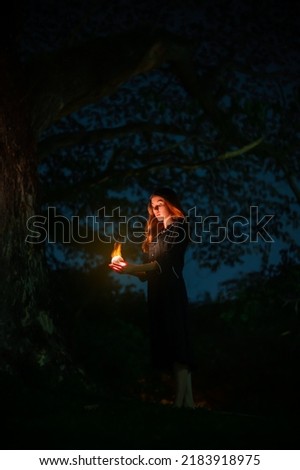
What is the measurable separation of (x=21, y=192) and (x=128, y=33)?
3429 millimetres

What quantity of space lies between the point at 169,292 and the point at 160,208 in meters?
1.04

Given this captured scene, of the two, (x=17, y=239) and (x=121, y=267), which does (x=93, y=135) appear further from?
(x=121, y=267)

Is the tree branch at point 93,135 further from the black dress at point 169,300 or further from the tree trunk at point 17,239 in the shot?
the black dress at point 169,300

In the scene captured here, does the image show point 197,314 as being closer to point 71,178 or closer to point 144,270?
point 71,178

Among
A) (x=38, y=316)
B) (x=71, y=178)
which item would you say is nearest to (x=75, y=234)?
(x=71, y=178)

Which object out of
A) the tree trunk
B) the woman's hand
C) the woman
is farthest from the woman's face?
the tree trunk

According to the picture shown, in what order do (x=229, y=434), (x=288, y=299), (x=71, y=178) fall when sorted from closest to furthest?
1. (x=229, y=434)
2. (x=288, y=299)
3. (x=71, y=178)

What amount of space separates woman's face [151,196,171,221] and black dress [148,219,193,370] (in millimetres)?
180

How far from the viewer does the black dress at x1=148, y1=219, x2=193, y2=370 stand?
7152 millimetres

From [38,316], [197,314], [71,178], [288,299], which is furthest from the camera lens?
[197,314]

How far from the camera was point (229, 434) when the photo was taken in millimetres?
5652

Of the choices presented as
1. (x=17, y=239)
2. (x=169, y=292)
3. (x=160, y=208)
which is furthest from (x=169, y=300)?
(x=17, y=239)

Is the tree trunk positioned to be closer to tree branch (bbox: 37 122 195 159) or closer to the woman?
the woman

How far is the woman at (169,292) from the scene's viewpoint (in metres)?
7.12
